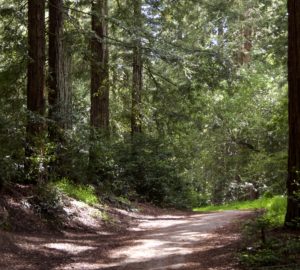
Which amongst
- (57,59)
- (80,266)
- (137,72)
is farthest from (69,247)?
(137,72)

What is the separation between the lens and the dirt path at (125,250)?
7855 mm

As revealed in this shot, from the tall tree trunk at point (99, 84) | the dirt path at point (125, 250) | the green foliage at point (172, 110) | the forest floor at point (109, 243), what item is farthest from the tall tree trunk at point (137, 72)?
the dirt path at point (125, 250)

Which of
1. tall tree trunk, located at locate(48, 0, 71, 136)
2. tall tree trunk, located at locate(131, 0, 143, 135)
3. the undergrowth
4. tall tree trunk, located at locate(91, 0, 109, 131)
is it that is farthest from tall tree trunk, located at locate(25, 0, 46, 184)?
the undergrowth

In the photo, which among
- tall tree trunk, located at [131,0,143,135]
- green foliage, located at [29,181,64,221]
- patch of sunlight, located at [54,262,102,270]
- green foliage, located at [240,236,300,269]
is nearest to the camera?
green foliage, located at [240,236,300,269]

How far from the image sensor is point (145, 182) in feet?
63.7

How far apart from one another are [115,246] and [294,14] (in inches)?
225

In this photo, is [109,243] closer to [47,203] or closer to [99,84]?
[47,203]

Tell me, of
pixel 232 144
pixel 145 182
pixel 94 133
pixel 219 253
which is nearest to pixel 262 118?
pixel 232 144

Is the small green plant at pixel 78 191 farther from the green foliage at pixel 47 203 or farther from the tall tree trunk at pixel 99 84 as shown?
the tall tree trunk at pixel 99 84

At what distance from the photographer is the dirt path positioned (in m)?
7.86

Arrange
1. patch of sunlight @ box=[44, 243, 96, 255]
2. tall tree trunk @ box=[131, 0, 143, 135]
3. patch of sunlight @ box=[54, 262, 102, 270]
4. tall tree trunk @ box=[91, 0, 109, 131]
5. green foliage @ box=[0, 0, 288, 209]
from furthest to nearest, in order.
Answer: tall tree trunk @ box=[91, 0, 109, 131] < tall tree trunk @ box=[131, 0, 143, 135] < green foliage @ box=[0, 0, 288, 209] < patch of sunlight @ box=[44, 243, 96, 255] < patch of sunlight @ box=[54, 262, 102, 270]

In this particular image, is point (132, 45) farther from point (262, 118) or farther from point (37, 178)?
point (262, 118)

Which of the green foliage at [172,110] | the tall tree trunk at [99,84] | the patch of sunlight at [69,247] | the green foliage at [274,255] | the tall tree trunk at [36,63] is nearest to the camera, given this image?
the green foliage at [274,255]

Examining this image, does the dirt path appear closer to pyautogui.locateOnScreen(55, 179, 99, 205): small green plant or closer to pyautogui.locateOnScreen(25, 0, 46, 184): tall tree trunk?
pyautogui.locateOnScreen(55, 179, 99, 205): small green plant
